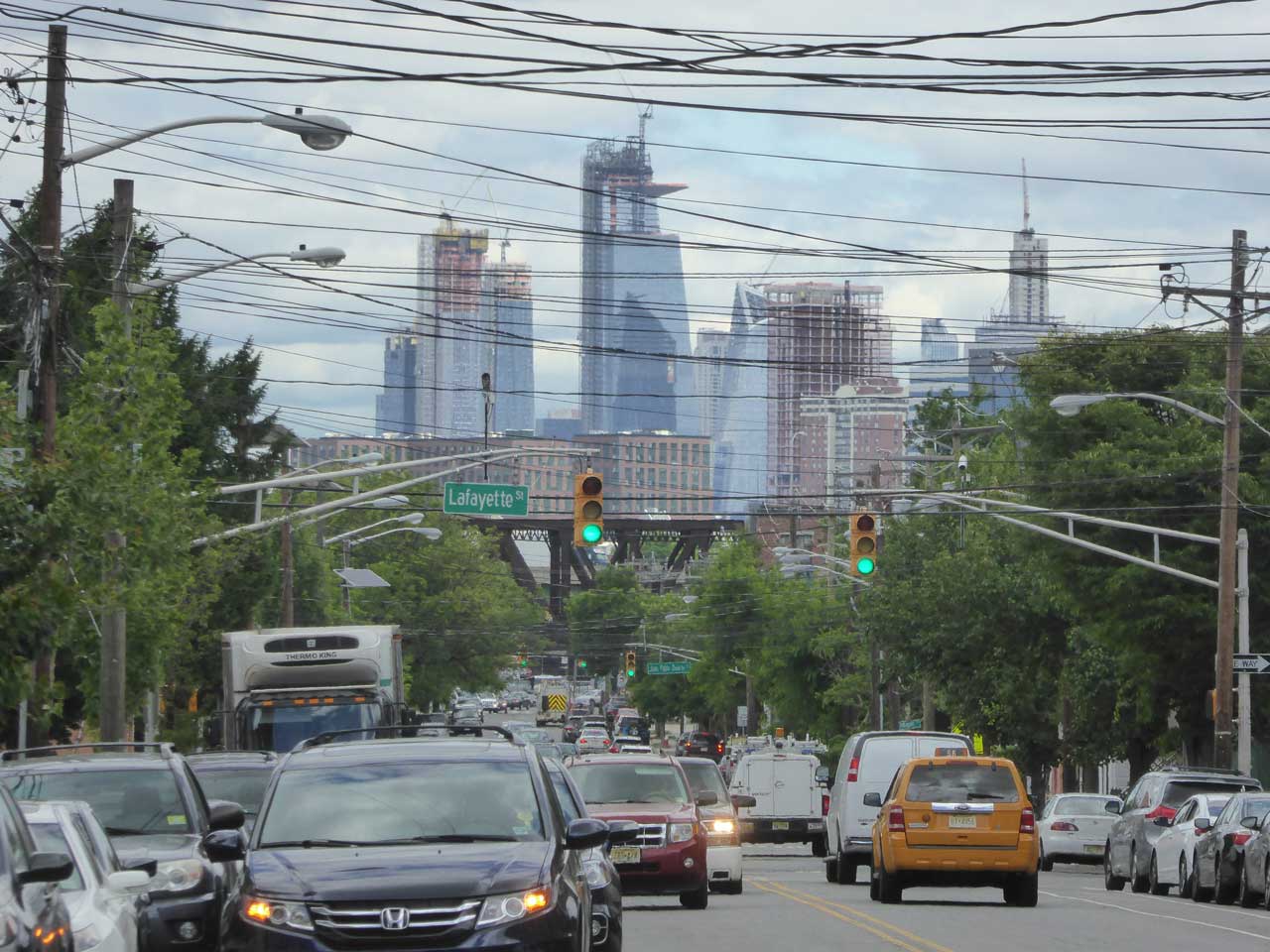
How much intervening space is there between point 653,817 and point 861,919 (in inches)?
97.6

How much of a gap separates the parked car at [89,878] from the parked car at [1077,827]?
31.2 meters

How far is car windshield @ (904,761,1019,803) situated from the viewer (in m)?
24.5

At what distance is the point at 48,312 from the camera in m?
24.9

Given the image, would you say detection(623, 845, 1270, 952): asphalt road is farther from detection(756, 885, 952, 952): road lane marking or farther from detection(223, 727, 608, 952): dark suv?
detection(223, 727, 608, 952): dark suv

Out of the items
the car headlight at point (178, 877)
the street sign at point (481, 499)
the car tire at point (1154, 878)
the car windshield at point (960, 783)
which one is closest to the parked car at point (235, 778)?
the car headlight at point (178, 877)

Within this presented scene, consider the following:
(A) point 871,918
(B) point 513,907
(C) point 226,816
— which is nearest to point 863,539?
(A) point 871,918

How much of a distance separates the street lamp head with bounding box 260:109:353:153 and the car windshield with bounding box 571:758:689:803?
7242 millimetres

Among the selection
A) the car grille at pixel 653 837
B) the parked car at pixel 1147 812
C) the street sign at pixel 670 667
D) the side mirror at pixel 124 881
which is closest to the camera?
the side mirror at pixel 124 881

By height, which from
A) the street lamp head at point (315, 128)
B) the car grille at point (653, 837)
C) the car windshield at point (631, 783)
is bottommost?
the car grille at point (653, 837)

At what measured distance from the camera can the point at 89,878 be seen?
12125 millimetres

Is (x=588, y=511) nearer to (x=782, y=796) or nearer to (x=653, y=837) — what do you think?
(x=653, y=837)

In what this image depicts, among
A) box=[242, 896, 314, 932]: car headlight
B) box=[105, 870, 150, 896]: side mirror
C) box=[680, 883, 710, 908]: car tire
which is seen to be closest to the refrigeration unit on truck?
box=[680, 883, 710, 908]: car tire

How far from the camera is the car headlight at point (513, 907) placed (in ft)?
35.8

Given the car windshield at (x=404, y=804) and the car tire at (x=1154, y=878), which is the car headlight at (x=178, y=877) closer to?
the car windshield at (x=404, y=804)
